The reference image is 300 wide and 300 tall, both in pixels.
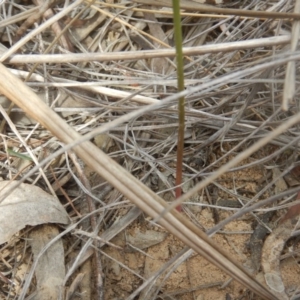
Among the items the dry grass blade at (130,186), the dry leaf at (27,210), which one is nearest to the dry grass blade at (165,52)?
the dry grass blade at (130,186)

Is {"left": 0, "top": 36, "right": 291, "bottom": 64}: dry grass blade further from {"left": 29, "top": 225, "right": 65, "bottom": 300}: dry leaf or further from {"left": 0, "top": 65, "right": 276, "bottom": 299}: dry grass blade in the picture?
{"left": 29, "top": 225, "right": 65, "bottom": 300}: dry leaf

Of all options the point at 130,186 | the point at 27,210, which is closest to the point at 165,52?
the point at 130,186

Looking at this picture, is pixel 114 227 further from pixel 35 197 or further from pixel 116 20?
pixel 116 20

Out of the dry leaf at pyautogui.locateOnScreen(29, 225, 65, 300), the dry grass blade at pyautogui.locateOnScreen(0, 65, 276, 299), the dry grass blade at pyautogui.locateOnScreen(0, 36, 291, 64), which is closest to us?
the dry grass blade at pyautogui.locateOnScreen(0, 65, 276, 299)

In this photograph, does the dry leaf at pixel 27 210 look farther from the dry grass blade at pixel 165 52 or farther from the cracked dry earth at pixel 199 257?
the dry grass blade at pixel 165 52

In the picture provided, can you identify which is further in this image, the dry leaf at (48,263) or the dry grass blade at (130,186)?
the dry leaf at (48,263)

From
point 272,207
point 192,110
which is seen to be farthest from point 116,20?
point 272,207

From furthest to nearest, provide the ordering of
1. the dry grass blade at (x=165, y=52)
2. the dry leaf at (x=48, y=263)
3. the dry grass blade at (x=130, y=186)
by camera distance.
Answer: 1. the dry leaf at (x=48, y=263)
2. the dry grass blade at (x=165, y=52)
3. the dry grass blade at (x=130, y=186)

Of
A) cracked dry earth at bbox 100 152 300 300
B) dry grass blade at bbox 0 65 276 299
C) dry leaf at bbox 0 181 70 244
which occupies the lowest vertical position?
cracked dry earth at bbox 100 152 300 300

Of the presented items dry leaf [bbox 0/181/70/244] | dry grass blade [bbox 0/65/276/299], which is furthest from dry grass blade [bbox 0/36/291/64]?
dry leaf [bbox 0/181/70/244]
